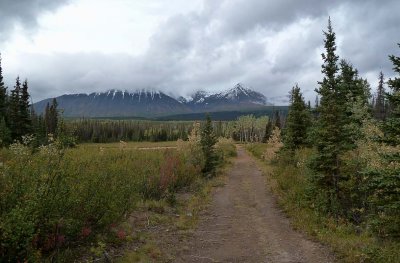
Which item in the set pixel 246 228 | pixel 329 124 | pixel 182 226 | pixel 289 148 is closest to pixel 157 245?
pixel 182 226

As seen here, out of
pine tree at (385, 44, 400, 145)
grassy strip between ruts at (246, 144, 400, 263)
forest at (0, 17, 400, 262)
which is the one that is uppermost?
pine tree at (385, 44, 400, 145)

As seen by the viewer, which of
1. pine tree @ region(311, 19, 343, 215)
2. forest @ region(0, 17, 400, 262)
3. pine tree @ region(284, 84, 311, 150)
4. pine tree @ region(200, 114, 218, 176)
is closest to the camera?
forest @ region(0, 17, 400, 262)

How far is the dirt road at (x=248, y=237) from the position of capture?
10.1 m

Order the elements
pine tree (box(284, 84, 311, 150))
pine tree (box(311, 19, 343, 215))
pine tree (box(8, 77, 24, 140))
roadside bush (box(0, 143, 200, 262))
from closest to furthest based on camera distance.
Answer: roadside bush (box(0, 143, 200, 262)) → pine tree (box(311, 19, 343, 215)) → pine tree (box(284, 84, 311, 150)) → pine tree (box(8, 77, 24, 140))

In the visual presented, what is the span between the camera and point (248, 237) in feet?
39.7

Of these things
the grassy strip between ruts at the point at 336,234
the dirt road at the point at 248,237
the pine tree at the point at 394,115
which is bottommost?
the dirt road at the point at 248,237

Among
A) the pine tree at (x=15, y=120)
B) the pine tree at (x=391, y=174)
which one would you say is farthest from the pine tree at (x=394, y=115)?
the pine tree at (x=15, y=120)

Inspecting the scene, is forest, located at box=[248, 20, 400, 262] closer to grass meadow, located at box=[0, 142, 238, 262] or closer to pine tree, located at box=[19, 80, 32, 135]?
grass meadow, located at box=[0, 142, 238, 262]

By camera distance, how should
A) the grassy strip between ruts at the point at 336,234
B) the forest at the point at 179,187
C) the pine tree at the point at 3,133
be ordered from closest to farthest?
the forest at the point at 179,187 < the grassy strip between ruts at the point at 336,234 < the pine tree at the point at 3,133

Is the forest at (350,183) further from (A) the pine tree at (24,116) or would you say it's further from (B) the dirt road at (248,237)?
(A) the pine tree at (24,116)

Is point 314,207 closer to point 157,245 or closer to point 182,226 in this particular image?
point 182,226

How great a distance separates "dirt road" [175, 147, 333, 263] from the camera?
10070 mm

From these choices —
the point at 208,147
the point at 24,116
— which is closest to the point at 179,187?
the point at 208,147

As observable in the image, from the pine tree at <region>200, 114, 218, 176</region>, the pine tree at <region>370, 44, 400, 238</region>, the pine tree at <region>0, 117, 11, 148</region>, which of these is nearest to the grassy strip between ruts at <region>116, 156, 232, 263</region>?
the pine tree at <region>0, 117, 11, 148</region>
